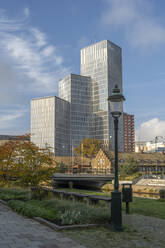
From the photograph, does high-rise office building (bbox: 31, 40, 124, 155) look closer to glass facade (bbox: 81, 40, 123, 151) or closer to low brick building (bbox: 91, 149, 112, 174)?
glass facade (bbox: 81, 40, 123, 151)

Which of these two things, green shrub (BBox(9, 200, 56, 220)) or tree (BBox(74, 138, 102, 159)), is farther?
tree (BBox(74, 138, 102, 159))

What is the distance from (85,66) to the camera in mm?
161750

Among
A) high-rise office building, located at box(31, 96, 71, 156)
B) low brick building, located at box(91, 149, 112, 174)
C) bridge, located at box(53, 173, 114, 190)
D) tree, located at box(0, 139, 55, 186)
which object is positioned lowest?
bridge, located at box(53, 173, 114, 190)

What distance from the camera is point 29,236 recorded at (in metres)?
8.89

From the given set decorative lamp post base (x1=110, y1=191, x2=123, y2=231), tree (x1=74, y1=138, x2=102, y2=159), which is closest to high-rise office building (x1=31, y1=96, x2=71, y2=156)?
tree (x1=74, y1=138, x2=102, y2=159)

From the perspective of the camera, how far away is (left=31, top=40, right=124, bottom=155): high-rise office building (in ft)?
481

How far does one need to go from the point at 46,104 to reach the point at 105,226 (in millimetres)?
135977

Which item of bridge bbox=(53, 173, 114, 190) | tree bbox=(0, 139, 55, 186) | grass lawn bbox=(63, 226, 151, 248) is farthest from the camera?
bridge bbox=(53, 173, 114, 190)

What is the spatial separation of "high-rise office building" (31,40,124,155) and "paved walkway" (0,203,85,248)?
130646 mm

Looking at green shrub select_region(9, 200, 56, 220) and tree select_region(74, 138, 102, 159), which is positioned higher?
tree select_region(74, 138, 102, 159)

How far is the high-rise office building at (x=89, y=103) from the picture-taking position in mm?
146500

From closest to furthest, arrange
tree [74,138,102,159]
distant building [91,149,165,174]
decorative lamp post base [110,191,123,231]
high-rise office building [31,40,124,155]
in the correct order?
decorative lamp post base [110,191,123,231], distant building [91,149,165,174], tree [74,138,102,159], high-rise office building [31,40,124,155]

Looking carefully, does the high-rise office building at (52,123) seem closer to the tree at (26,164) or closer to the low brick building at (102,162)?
the low brick building at (102,162)

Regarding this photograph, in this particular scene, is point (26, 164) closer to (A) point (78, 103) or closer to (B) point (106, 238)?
(B) point (106, 238)
